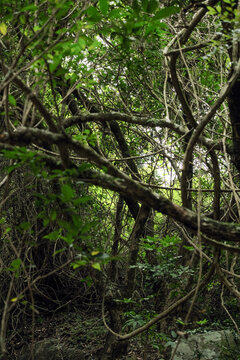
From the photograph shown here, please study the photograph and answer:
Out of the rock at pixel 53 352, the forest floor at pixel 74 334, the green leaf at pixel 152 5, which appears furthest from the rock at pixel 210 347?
the green leaf at pixel 152 5

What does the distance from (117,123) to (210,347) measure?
310cm

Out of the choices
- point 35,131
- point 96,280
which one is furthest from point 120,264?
point 35,131

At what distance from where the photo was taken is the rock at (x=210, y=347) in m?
3.59

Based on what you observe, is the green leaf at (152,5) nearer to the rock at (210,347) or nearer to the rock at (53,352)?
the rock at (210,347)

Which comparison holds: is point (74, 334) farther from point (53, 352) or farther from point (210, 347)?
point (210, 347)

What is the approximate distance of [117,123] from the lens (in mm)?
4746

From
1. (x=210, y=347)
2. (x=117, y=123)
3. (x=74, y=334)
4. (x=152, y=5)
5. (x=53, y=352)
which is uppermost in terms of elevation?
(x=117, y=123)

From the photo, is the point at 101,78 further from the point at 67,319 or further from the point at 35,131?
the point at 67,319

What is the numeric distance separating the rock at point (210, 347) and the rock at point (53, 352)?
1427 mm

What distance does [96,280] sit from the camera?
3.56 m

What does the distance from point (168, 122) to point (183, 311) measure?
2932mm

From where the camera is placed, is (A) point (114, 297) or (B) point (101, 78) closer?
(A) point (114, 297)

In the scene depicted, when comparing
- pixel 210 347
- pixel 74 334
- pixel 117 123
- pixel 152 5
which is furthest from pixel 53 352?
pixel 152 5

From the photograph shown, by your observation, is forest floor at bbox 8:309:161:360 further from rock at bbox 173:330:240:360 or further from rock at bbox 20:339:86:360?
rock at bbox 173:330:240:360
